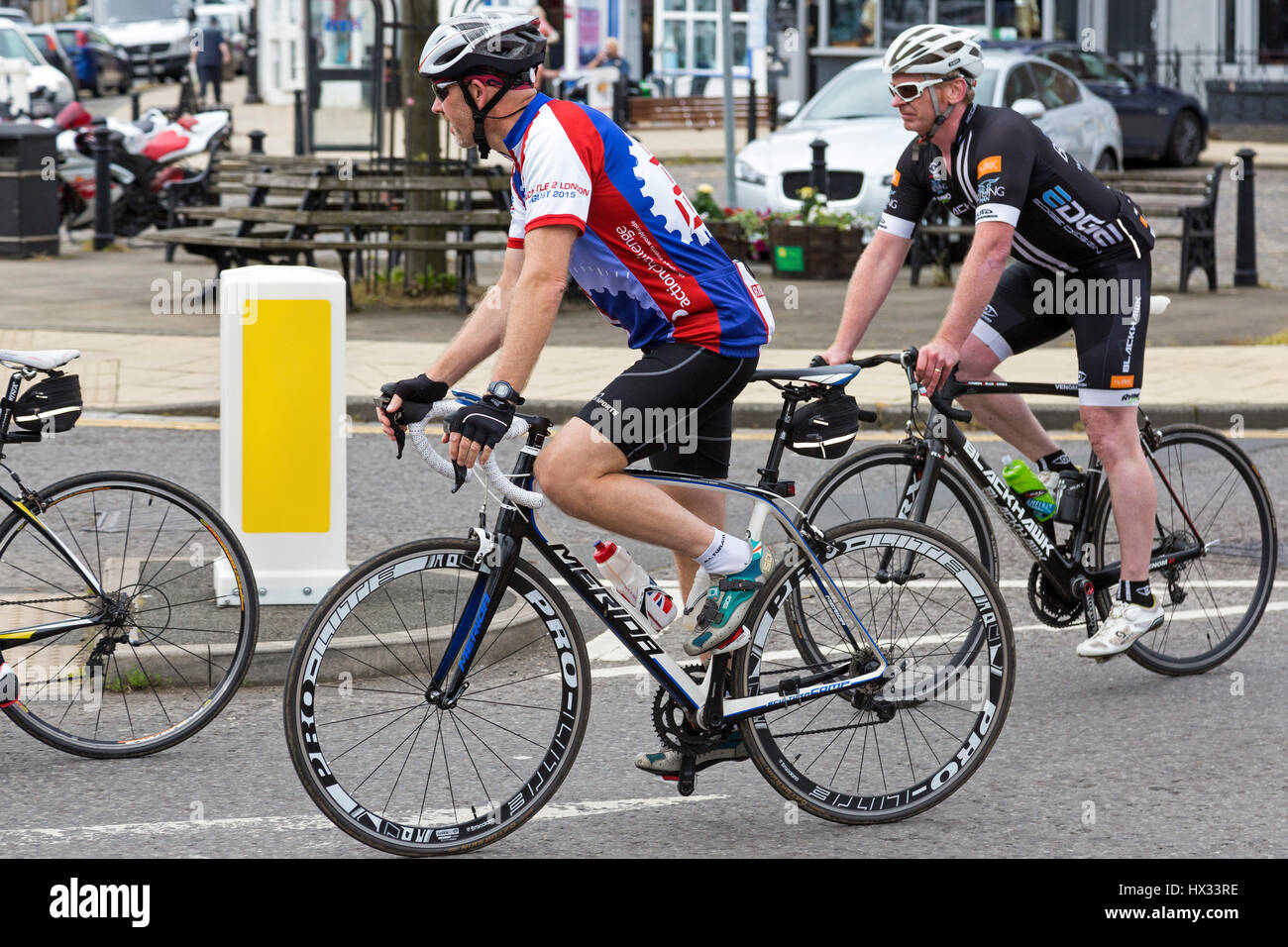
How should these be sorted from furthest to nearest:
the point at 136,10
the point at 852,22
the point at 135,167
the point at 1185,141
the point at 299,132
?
the point at 136,10 → the point at 852,22 → the point at 1185,141 → the point at 299,132 → the point at 135,167

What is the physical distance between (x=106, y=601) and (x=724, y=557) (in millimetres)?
1748

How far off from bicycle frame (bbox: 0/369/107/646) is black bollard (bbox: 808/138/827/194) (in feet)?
36.7

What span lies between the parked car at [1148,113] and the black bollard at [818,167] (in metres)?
9.57

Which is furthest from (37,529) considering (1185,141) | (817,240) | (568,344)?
(1185,141)

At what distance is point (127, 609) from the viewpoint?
4953mm

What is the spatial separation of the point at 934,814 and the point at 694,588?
0.81 metres

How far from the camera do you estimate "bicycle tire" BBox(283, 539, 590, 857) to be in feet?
13.1

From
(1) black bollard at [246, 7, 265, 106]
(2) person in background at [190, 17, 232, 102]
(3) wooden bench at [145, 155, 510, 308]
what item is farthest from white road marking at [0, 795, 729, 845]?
(1) black bollard at [246, 7, 265, 106]

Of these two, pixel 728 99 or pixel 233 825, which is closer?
pixel 233 825

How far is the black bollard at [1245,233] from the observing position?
46.7 feet

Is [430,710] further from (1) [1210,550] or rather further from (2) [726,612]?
(1) [1210,550]

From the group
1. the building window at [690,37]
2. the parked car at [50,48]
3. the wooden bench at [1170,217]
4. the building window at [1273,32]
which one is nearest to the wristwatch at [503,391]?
the wooden bench at [1170,217]

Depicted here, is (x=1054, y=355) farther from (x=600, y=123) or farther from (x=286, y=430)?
(x=600, y=123)
